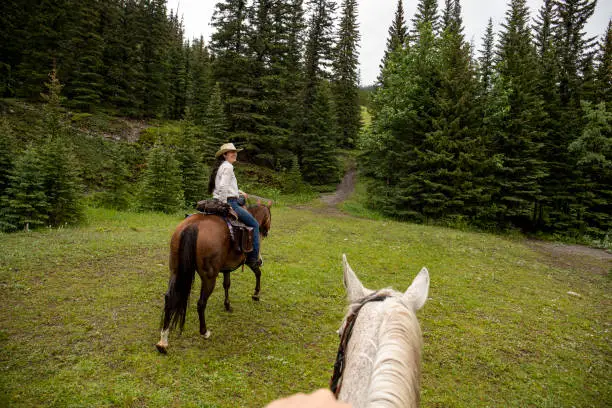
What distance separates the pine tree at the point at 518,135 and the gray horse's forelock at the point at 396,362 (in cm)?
1981

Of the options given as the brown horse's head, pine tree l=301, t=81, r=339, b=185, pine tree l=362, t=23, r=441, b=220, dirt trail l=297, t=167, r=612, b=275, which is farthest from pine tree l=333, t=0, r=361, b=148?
the brown horse's head

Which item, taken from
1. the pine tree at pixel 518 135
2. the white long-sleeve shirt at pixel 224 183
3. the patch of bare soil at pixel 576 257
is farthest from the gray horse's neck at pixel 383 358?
the pine tree at pixel 518 135

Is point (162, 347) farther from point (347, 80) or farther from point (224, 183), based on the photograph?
point (347, 80)

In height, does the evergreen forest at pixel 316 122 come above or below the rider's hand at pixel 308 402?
above

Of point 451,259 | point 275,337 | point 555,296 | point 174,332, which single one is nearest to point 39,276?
point 174,332

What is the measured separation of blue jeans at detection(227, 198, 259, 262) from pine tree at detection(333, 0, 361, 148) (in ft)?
94.8

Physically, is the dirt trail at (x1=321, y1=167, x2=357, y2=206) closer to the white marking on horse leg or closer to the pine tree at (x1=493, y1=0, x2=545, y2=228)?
the pine tree at (x1=493, y1=0, x2=545, y2=228)

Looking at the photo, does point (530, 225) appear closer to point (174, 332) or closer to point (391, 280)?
point (391, 280)

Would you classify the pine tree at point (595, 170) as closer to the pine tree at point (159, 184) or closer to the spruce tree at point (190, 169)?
the spruce tree at point (190, 169)

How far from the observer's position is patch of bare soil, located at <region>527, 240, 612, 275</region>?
1192 cm

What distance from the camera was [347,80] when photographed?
34625mm

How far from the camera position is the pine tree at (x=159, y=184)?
1409 cm

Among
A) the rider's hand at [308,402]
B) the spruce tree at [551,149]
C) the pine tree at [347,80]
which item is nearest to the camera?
the rider's hand at [308,402]

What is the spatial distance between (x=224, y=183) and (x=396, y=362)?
15.8 ft
